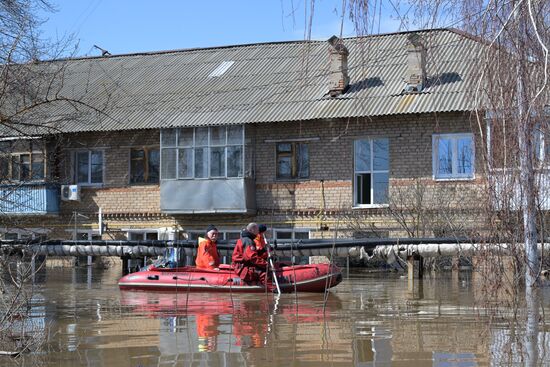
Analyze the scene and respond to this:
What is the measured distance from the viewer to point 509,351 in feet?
34.0

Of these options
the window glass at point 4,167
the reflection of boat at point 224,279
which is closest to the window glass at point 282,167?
the reflection of boat at point 224,279

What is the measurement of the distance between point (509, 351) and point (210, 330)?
14.8 feet

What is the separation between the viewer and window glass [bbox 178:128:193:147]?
31.9 metres

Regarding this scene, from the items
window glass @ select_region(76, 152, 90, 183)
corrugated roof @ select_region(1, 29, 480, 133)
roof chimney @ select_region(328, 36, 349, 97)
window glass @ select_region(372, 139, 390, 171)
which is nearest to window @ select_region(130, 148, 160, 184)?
corrugated roof @ select_region(1, 29, 480, 133)

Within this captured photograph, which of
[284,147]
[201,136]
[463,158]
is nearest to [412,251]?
[463,158]

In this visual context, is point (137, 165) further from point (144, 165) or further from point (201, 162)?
Result: point (201, 162)

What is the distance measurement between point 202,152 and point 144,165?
9.77 ft

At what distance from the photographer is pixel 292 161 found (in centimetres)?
3155

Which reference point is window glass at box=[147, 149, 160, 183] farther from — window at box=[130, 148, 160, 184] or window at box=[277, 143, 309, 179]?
window at box=[277, 143, 309, 179]

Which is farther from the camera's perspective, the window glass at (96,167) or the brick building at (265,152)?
the window glass at (96,167)

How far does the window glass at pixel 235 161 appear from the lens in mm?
31250

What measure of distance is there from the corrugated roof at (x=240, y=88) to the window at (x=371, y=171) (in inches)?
63.7

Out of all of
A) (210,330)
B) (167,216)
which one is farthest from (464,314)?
(167,216)

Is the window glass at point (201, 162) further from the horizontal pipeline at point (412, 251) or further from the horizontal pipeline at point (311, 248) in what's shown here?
the horizontal pipeline at point (412, 251)
